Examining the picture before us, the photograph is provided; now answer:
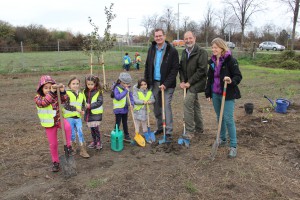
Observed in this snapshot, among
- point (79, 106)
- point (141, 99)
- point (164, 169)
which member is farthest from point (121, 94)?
point (164, 169)

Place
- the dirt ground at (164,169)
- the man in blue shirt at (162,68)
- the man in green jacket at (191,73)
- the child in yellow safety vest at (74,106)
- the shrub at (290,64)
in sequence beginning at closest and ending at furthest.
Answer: the dirt ground at (164,169), the child in yellow safety vest at (74,106), the man in green jacket at (191,73), the man in blue shirt at (162,68), the shrub at (290,64)

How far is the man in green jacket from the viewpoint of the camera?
531 cm

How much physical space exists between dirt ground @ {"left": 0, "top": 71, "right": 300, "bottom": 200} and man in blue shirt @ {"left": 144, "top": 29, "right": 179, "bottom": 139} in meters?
1.01

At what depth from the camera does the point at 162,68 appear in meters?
5.46

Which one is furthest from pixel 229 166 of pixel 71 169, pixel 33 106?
pixel 33 106

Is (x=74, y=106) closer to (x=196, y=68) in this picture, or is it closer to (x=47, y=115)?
(x=47, y=115)

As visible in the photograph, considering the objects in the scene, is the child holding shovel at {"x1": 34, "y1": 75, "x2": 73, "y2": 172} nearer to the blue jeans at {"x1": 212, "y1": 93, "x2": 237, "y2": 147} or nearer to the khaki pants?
the khaki pants

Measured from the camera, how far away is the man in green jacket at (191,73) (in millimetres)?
5312

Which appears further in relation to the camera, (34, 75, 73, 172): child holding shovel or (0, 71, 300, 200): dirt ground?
(34, 75, 73, 172): child holding shovel

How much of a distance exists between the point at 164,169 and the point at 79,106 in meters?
1.83

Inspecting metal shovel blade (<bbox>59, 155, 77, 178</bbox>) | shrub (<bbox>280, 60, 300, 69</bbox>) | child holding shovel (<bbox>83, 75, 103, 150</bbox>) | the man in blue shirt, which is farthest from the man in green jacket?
shrub (<bbox>280, 60, 300, 69</bbox>)

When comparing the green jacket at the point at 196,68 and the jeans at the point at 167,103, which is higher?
the green jacket at the point at 196,68

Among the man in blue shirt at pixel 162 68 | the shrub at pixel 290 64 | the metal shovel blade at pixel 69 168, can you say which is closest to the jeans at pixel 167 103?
the man in blue shirt at pixel 162 68

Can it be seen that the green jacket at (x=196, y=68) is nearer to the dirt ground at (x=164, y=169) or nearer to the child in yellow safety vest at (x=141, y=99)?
the child in yellow safety vest at (x=141, y=99)
